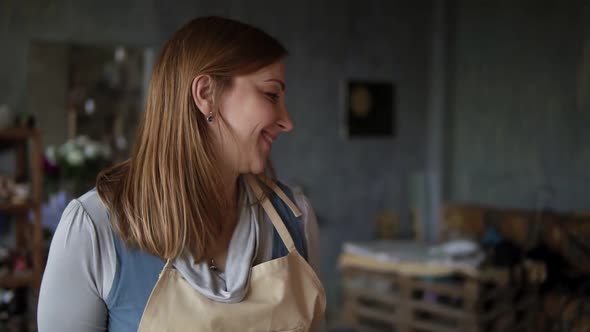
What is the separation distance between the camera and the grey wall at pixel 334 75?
443 cm

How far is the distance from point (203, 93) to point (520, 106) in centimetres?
474

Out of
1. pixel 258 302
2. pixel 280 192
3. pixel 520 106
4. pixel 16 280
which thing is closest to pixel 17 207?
pixel 16 280

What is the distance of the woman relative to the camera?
1.12 m

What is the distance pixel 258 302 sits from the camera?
1.22 m

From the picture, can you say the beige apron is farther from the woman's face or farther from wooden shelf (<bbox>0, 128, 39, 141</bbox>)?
wooden shelf (<bbox>0, 128, 39, 141</bbox>)

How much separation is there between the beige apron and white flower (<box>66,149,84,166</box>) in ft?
9.17

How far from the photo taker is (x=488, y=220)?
5.19 m

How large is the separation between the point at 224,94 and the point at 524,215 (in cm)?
430

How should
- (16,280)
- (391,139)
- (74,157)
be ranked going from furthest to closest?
(391,139)
(74,157)
(16,280)

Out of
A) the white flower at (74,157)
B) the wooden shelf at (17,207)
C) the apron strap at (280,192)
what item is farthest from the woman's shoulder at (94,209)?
the white flower at (74,157)

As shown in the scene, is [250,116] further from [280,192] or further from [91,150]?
[91,150]

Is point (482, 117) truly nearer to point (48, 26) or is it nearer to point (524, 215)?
point (524, 215)

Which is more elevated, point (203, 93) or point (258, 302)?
point (203, 93)

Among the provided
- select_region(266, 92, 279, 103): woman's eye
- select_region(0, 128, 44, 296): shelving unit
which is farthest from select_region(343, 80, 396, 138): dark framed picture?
select_region(266, 92, 279, 103): woman's eye
